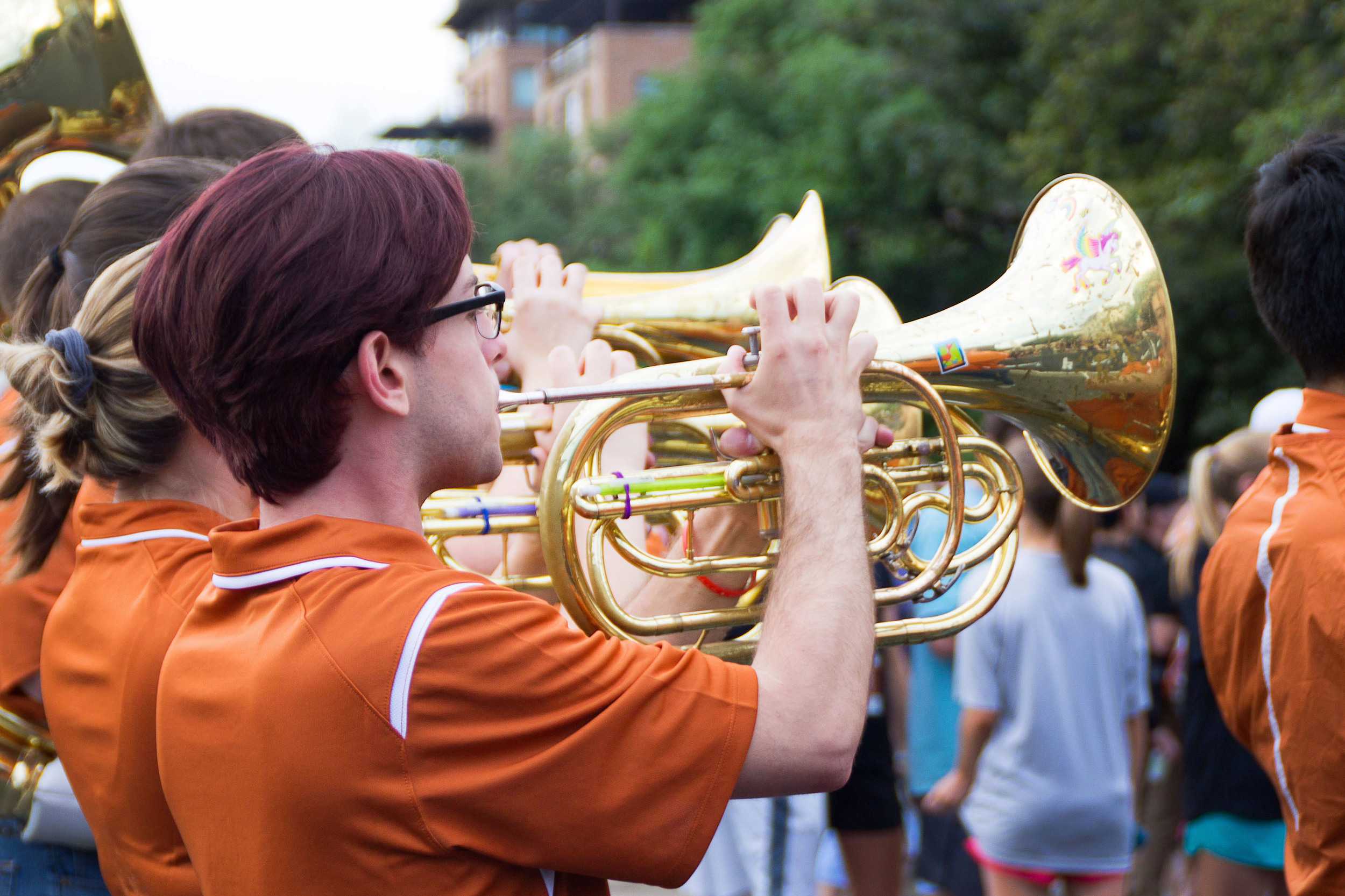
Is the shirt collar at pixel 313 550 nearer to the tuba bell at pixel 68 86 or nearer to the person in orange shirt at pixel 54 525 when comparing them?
the person in orange shirt at pixel 54 525

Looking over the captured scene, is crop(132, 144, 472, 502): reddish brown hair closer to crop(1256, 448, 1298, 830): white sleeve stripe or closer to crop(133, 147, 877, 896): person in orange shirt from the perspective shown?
crop(133, 147, 877, 896): person in orange shirt

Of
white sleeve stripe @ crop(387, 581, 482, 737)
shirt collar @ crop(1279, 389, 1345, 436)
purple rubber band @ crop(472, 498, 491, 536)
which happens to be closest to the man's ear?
white sleeve stripe @ crop(387, 581, 482, 737)

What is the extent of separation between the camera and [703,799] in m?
1.37

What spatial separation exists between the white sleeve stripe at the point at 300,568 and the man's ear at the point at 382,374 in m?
0.17

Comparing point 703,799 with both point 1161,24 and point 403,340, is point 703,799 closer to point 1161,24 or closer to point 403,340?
point 403,340

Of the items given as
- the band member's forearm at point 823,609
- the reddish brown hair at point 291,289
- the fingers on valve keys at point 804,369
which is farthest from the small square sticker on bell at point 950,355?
the reddish brown hair at point 291,289

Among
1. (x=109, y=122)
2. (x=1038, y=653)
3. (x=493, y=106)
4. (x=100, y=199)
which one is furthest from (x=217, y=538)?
(x=493, y=106)

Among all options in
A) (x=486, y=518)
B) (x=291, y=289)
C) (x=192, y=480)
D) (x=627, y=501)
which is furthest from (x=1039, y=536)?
(x=291, y=289)

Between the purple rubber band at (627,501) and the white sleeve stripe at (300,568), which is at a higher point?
the white sleeve stripe at (300,568)

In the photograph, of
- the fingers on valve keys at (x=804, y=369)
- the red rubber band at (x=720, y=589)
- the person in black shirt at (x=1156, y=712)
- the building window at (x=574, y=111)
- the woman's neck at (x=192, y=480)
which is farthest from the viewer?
the building window at (x=574, y=111)

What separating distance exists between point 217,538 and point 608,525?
63 cm

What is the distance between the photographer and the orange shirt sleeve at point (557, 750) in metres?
1.33

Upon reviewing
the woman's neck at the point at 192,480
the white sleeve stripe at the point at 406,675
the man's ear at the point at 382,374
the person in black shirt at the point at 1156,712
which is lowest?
the person in black shirt at the point at 1156,712

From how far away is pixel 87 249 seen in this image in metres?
2.29
